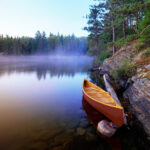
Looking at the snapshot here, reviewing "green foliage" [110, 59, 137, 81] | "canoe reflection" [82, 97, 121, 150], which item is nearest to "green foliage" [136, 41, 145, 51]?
"green foliage" [110, 59, 137, 81]

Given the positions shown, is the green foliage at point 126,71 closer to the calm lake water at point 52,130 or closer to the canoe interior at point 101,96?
the canoe interior at point 101,96

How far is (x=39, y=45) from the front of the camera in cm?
6172

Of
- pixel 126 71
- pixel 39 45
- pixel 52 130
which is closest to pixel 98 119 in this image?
pixel 52 130

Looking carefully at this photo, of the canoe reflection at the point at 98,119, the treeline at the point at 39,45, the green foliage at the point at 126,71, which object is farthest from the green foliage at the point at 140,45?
the treeline at the point at 39,45

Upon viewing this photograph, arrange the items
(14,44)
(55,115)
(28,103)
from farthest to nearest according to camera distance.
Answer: (14,44), (28,103), (55,115)

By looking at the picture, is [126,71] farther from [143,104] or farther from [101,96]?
[143,104]

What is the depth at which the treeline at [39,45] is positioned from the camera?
52.3 metres

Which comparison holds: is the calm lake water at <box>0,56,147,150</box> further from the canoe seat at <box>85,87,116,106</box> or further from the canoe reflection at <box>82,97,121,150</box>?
the canoe seat at <box>85,87,116,106</box>

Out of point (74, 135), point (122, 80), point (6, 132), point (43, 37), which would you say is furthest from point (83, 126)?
point (43, 37)

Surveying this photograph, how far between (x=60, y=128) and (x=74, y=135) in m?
0.66

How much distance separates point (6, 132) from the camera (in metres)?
3.66

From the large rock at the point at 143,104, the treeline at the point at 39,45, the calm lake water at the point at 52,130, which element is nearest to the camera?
the calm lake water at the point at 52,130

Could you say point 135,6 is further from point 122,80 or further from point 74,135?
point 74,135

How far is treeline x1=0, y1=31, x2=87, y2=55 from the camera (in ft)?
172
